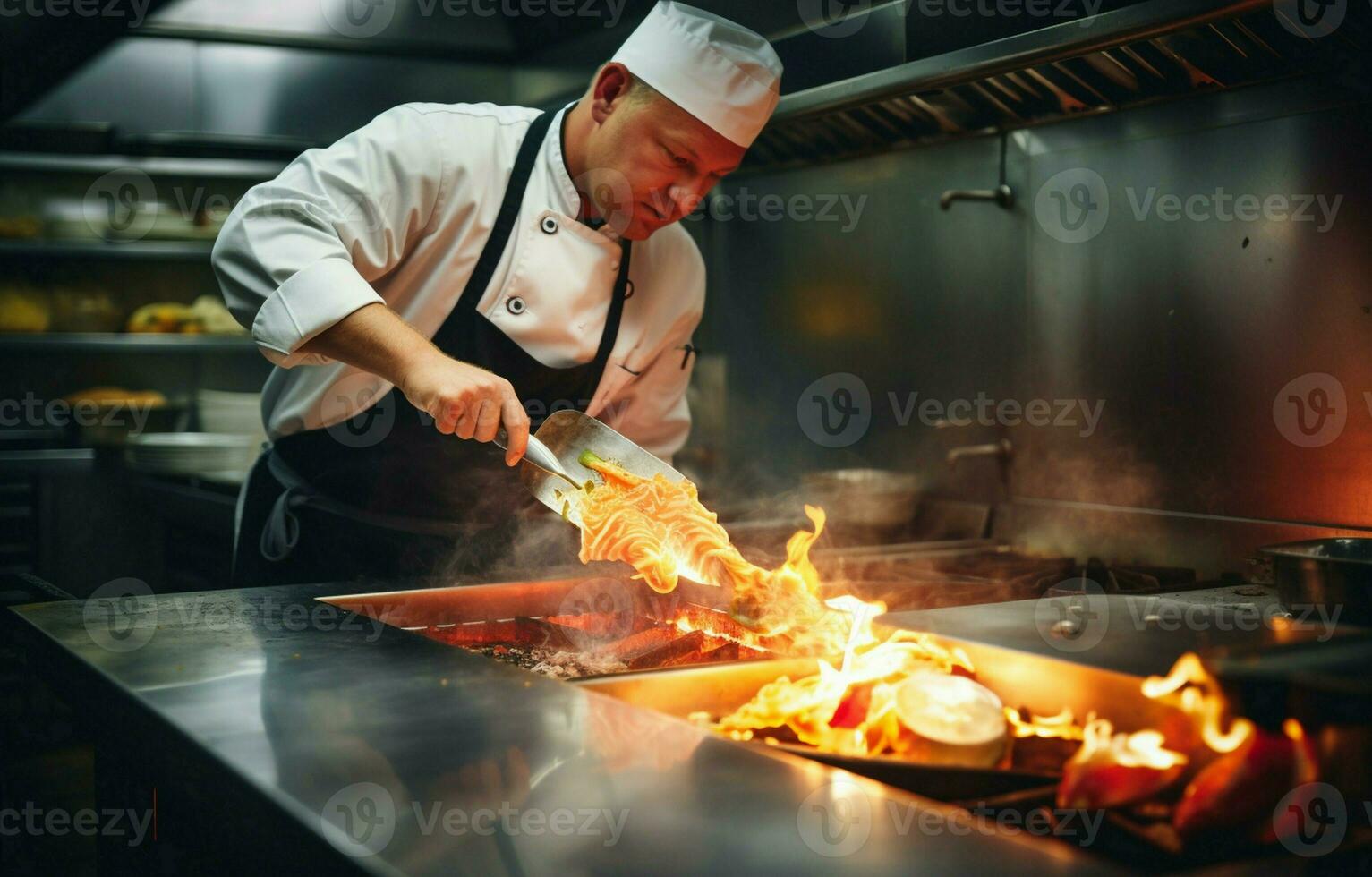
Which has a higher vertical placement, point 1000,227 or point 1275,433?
point 1000,227

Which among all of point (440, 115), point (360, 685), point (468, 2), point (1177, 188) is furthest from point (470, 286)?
point (468, 2)

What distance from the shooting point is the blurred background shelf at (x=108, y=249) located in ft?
17.6

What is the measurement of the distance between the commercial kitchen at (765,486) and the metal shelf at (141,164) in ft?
5.26

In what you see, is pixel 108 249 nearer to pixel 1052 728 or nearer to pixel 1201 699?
pixel 1052 728

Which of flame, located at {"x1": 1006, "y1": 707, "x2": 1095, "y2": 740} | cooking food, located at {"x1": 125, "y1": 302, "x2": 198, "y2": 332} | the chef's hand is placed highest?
cooking food, located at {"x1": 125, "y1": 302, "x2": 198, "y2": 332}

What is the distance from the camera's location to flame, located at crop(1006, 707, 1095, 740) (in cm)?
126

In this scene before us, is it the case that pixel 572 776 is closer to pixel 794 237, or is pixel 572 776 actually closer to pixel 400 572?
pixel 400 572

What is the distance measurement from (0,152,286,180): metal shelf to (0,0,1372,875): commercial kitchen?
5.26 ft

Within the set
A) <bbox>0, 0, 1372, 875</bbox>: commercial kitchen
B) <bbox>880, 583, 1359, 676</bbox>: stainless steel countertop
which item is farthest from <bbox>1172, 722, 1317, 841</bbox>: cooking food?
<bbox>880, 583, 1359, 676</bbox>: stainless steel countertop

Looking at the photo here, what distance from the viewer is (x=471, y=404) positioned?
1.72 meters

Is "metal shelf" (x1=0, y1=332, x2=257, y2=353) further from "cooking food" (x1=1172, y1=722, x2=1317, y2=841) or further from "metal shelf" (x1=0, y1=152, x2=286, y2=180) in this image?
"cooking food" (x1=1172, y1=722, x2=1317, y2=841)

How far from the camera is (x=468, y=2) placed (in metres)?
5.93

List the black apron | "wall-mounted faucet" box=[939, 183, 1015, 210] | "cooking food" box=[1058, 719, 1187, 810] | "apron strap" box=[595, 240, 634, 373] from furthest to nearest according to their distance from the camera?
"wall-mounted faucet" box=[939, 183, 1015, 210]
"apron strap" box=[595, 240, 634, 373]
the black apron
"cooking food" box=[1058, 719, 1187, 810]

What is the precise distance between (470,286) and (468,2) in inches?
158
